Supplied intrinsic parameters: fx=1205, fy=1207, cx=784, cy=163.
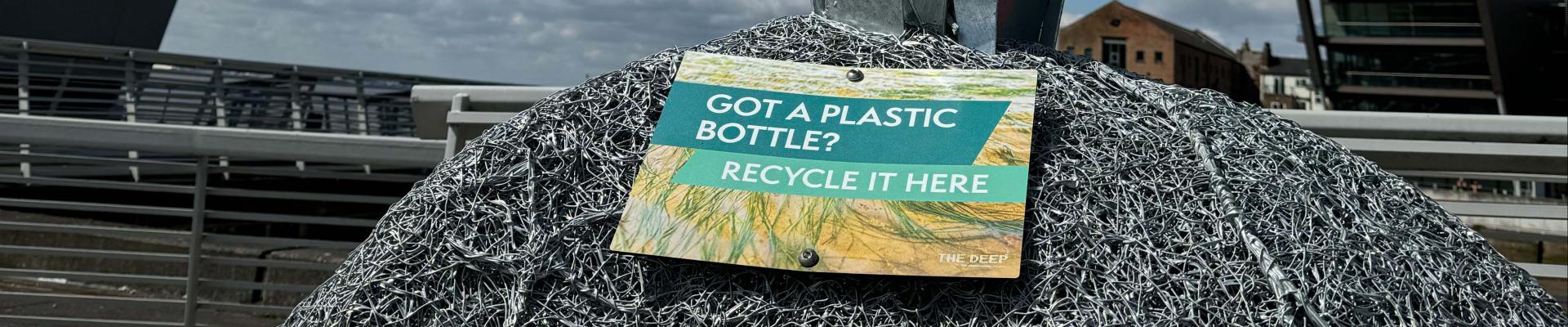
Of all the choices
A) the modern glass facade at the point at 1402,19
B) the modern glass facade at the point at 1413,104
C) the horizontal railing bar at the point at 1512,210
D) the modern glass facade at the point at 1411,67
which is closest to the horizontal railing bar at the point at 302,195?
the horizontal railing bar at the point at 1512,210

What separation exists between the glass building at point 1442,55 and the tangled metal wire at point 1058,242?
1228 inches

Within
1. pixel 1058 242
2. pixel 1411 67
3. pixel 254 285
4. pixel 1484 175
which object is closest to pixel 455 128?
pixel 254 285

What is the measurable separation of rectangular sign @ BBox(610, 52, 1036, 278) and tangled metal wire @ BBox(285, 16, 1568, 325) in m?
0.04

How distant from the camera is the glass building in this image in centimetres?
3006

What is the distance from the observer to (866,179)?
183cm

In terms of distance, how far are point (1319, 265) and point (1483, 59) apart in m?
34.2

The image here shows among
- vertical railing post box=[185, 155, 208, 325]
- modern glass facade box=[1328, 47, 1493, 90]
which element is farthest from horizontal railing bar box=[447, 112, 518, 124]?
modern glass facade box=[1328, 47, 1493, 90]

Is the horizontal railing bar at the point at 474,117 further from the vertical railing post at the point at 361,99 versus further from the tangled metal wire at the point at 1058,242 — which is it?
the vertical railing post at the point at 361,99

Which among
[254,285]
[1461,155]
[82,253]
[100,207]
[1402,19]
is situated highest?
[1402,19]

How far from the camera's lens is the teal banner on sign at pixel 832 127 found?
1.86 metres

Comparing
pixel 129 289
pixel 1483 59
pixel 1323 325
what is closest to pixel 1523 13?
pixel 1483 59

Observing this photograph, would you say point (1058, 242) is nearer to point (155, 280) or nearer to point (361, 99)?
point (155, 280)

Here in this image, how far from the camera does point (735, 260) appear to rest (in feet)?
5.78

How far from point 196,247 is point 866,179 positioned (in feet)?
11.3
